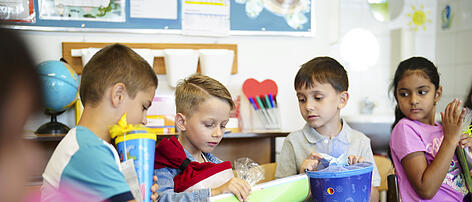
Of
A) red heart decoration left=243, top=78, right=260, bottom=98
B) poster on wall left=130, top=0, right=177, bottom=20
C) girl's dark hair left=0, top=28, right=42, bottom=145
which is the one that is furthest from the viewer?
red heart decoration left=243, top=78, right=260, bottom=98

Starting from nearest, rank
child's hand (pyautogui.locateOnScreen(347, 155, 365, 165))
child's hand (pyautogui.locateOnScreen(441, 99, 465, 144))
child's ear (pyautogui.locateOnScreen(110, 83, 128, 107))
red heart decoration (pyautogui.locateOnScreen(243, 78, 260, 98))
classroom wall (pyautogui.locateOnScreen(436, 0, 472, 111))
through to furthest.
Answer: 1. child's ear (pyautogui.locateOnScreen(110, 83, 128, 107))
2. child's hand (pyautogui.locateOnScreen(347, 155, 365, 165))
3. child's hand (pyautogui.locateOnScreen(441, 99, 465, 144))
4. red heart decoration (pyautogui.locateOnScreen(243, 78, 260, 98))
5. classroom wall (pyautogui.locateOnScreen(436, 0, 472, 111))

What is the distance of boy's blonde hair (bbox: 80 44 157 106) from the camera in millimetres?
1201

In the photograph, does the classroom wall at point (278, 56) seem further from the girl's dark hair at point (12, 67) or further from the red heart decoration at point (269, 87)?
the girl's dark hair at point (12, 67)

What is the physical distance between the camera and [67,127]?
261 centimetres

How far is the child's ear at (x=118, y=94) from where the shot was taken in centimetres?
119

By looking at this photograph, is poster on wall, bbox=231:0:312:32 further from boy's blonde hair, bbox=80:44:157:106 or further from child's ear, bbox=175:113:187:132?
boy's blonde hair, bbox=80:44:157:106

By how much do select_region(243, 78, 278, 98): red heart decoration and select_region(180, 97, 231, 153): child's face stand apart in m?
1.52

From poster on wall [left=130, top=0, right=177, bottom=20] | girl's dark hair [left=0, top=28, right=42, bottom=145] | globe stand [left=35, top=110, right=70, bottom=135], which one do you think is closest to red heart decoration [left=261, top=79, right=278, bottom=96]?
poster on wall [left=130, top=0, right=177, bottom=20]

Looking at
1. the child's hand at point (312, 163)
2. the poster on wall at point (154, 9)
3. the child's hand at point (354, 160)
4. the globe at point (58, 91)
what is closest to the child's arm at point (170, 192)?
the child's hand at point (312, 163)

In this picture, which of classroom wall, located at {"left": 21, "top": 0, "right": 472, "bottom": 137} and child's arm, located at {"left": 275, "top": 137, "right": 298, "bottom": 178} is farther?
classroom wall, located at {"left": 21, "top": 0, "right": 472, "bottom": 137}

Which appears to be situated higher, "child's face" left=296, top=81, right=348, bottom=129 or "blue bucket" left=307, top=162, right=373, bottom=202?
"child's face" left=296, top=81, right=348, bottom=129

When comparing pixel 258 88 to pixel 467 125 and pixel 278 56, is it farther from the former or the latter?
pixel 467 125

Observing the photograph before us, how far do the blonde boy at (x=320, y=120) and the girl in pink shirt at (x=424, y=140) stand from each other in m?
0.16

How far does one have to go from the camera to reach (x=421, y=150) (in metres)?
1.87
